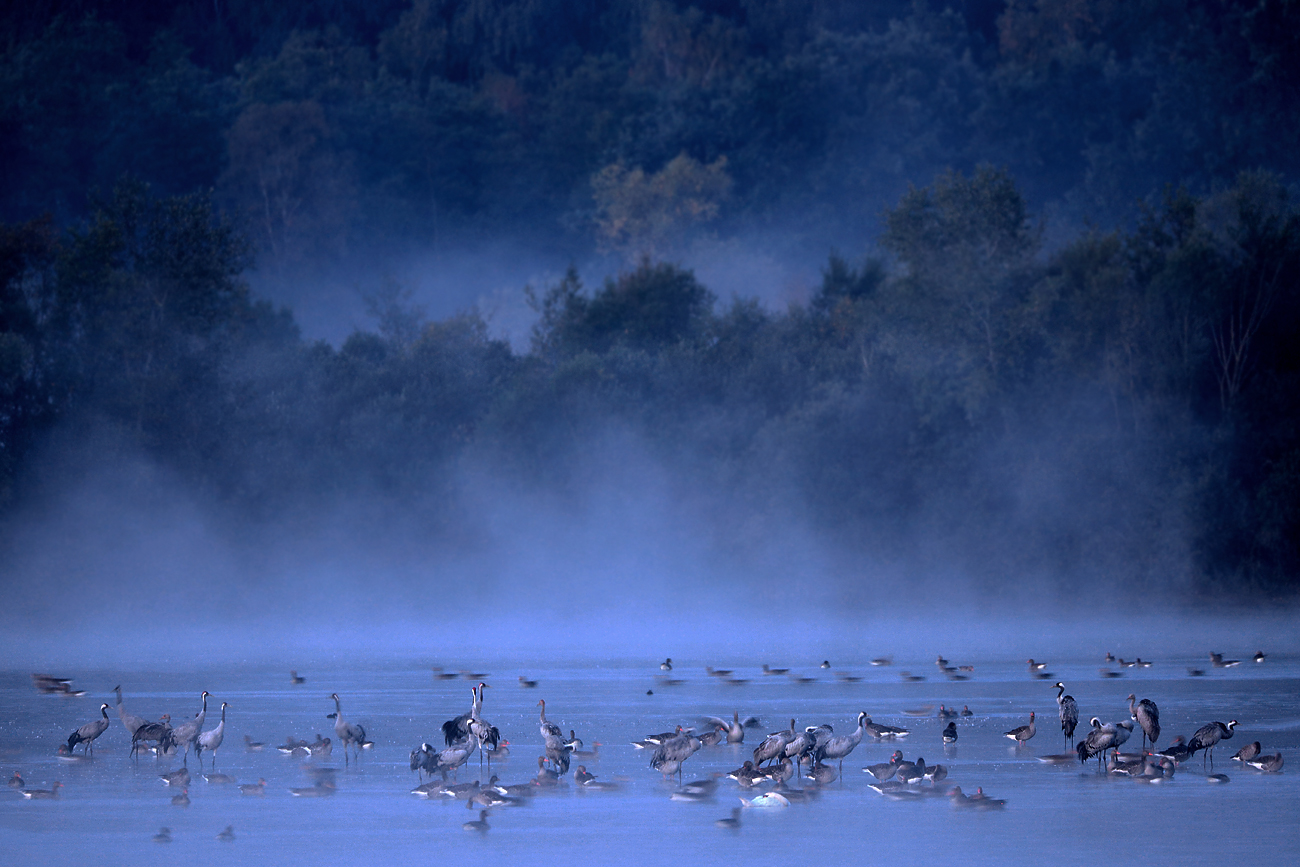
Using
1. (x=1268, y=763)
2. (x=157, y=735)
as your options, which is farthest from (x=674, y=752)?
(x=1268, y=763)

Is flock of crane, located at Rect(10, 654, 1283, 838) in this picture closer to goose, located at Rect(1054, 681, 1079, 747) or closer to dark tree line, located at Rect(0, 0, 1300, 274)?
goose, located at Rect(1054, 681, 1079, 747)

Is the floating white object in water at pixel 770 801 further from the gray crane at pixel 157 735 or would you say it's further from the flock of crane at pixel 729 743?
the gray crane at pixel 157 735

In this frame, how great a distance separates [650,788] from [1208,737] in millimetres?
4937

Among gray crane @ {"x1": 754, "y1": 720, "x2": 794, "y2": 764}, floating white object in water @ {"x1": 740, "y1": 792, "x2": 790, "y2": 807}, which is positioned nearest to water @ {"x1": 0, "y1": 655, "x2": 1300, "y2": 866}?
floating white object in water @ {"x1": 740, "y1": 792, "x2": 790, "y2": 807}

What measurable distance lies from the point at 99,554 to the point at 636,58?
49.2 meters

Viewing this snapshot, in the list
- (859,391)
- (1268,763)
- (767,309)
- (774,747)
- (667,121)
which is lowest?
(1268,763)

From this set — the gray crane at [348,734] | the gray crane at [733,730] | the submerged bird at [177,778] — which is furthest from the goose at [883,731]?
the submerged bird at [177,778]

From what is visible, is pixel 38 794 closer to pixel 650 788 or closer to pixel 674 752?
pixel 650 788

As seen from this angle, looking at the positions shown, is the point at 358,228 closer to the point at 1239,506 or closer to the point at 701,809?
the point at 1239,506

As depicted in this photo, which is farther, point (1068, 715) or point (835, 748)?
point (1068, 715)

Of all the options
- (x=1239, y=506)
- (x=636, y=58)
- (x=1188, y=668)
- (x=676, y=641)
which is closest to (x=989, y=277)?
(x=1239, y=506)

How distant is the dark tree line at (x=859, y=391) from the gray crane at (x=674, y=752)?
24260mm

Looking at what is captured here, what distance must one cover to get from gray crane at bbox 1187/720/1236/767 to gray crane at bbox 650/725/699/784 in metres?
4.36

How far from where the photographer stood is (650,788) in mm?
13836
